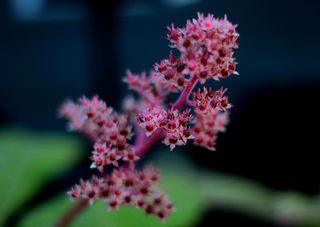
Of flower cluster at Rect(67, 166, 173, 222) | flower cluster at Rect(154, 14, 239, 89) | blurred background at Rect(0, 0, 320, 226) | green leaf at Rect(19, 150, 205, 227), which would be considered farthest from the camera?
blurred background at Rect(0, 0, 320, 226)

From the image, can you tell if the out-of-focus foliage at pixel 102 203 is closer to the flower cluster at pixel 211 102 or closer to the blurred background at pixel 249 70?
the flower cluster at pixel 211 102

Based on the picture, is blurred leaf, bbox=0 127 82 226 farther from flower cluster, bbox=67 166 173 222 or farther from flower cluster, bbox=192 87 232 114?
flower cluster, bbox=192 87 232 114

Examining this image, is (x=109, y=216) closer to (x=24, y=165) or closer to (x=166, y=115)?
(x=24, y=165)

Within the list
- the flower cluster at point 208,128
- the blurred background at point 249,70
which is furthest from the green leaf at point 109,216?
the blurred background at point 249,70

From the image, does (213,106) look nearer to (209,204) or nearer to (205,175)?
(209,204)

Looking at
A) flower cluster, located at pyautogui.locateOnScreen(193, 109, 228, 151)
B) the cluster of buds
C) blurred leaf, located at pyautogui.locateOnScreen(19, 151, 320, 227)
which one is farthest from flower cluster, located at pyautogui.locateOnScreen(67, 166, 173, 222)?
blurred leaf, located at pyautogui.locateOnScreen(19, 151, 320, 227)

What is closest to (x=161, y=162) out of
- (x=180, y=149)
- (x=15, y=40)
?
(x=180, y=149)

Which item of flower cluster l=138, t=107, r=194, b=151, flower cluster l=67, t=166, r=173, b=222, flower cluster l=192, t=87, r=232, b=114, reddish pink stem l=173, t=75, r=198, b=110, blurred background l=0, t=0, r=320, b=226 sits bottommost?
flower cluster l=67, t=166, r=173, b=222

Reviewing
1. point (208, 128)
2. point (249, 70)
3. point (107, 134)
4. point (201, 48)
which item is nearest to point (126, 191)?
point (107, 134)
